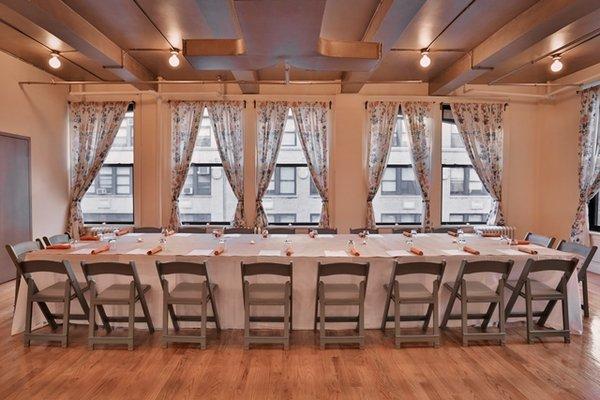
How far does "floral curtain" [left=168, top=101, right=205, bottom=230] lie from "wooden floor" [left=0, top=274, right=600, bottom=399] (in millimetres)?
3583

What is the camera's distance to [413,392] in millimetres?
2730

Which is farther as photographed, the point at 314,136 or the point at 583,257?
the point at 314,136

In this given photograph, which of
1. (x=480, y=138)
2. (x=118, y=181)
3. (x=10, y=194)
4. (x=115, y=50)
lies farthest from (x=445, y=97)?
(x=10, y=194)

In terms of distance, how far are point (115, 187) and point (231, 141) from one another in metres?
2.43

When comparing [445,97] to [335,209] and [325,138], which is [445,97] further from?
[335,209]

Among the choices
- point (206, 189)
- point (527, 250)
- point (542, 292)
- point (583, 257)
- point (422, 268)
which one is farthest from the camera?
point (206, 189)

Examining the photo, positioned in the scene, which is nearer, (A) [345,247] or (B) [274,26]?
(B) [274,26]

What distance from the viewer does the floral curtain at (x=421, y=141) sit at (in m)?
6.86

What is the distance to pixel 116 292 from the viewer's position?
344 cm

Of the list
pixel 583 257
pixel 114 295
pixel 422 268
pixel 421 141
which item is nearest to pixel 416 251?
pixel 422 268

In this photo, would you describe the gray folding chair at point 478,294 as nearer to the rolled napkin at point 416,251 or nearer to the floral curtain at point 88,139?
the rolled napkin at point 416,251

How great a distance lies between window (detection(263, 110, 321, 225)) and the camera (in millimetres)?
7059

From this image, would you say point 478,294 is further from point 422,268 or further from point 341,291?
point 341,291

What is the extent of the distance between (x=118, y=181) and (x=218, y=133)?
2171mm
